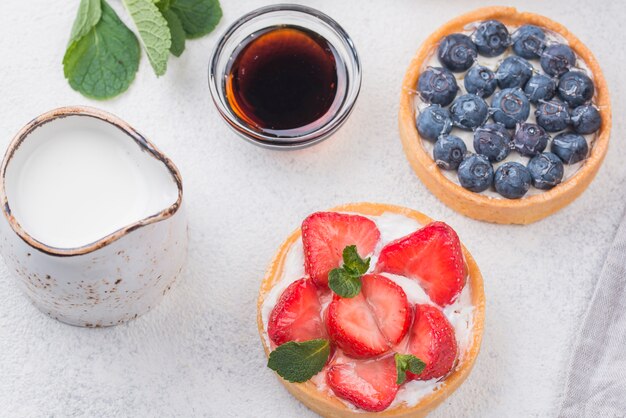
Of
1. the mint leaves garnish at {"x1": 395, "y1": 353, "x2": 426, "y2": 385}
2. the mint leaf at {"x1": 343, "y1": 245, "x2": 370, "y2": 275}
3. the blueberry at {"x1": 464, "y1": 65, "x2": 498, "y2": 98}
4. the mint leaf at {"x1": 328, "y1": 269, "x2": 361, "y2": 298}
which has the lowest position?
the mint leaves garnish at {"x1": 395, "y1": 353, "x2": 426, "y2": 385}

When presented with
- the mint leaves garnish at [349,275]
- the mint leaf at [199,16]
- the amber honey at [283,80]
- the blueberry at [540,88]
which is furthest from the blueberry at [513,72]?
the mint leaf at [199,16]

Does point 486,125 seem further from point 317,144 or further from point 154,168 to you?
point 154,168

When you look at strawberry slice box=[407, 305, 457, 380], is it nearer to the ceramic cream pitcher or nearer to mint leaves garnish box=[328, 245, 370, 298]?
mint leaves garnish box=[328, 245, 370, 298]

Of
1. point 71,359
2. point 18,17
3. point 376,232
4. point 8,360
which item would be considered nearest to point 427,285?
point 376,232

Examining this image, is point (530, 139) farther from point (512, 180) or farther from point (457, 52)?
point (457, 52)

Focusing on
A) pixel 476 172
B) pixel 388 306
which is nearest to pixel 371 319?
pixel 388 306

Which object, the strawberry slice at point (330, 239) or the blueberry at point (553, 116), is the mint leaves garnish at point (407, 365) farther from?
the blueberry at point (553, 116)

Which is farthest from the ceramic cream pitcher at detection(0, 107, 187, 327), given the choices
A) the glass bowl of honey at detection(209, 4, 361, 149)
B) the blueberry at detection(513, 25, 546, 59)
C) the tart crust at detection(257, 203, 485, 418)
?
the blueberry at detection(513, 25, 546, 59)
